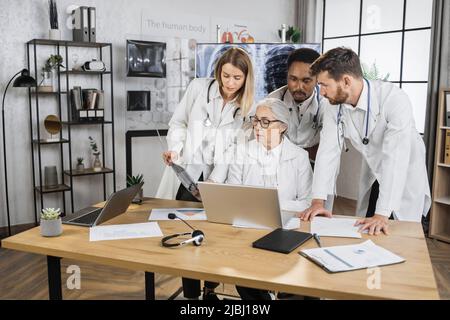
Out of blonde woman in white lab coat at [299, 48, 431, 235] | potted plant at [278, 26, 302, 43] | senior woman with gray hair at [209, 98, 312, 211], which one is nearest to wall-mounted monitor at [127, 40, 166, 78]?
potted plant at [278, 26, 302, 43]

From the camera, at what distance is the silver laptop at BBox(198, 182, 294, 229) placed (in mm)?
1848

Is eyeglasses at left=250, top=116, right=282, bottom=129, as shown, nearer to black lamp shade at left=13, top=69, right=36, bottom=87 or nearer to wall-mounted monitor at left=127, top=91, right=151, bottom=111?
black lamp shade at left=13, top=69, right=36, bottom=87

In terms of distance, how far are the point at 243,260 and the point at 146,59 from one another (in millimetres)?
3491

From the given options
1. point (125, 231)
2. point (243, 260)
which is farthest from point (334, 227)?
point (125, 231)

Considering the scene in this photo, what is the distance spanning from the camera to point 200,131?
2865mm

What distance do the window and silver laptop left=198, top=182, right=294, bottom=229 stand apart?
143 inches

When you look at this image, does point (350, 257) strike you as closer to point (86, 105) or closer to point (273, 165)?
point (273, 165)

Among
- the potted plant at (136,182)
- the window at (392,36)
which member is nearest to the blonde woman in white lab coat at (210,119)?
the potted plant at (136,182)

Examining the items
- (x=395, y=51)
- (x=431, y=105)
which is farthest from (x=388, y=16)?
(x=431, y=105)

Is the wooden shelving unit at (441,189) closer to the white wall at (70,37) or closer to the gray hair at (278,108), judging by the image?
the gray hair at (278,108)

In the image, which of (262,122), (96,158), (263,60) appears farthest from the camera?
(96,158)

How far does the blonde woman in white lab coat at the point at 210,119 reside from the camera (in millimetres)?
2727

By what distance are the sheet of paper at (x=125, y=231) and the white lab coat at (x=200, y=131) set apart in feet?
2.83
